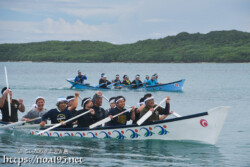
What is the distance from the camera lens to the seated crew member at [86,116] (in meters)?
14.1

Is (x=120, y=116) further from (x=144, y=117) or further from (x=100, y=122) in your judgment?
(x=144, y=117)

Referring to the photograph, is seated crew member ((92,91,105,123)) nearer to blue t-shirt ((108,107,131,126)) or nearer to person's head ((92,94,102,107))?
person's head ((92,94,102,107))

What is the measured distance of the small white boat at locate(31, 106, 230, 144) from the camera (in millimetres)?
12946

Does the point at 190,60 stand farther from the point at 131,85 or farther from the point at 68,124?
the point at 68,124

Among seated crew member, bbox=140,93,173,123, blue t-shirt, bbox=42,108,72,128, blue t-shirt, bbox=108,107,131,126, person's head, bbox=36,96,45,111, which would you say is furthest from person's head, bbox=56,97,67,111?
seated crew member, bbox=140,93,173,123

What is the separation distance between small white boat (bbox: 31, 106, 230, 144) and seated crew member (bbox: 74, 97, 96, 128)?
15.1 inches

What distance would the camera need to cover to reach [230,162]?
490 inches

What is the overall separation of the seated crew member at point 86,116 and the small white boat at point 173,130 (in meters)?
0.38

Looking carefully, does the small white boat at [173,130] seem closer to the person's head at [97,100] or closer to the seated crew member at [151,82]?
the person's head at [97,100]

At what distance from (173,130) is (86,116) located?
3175mm

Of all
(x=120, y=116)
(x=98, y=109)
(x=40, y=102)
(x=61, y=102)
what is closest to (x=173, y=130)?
(x=120, y=116)

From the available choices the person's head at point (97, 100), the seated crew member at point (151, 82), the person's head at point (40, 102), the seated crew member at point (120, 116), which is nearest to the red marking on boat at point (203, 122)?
the seated crew member at point (120, 116)

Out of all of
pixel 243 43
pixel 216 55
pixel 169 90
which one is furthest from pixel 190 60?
pixel 169 90

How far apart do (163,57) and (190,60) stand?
14.7 metres
